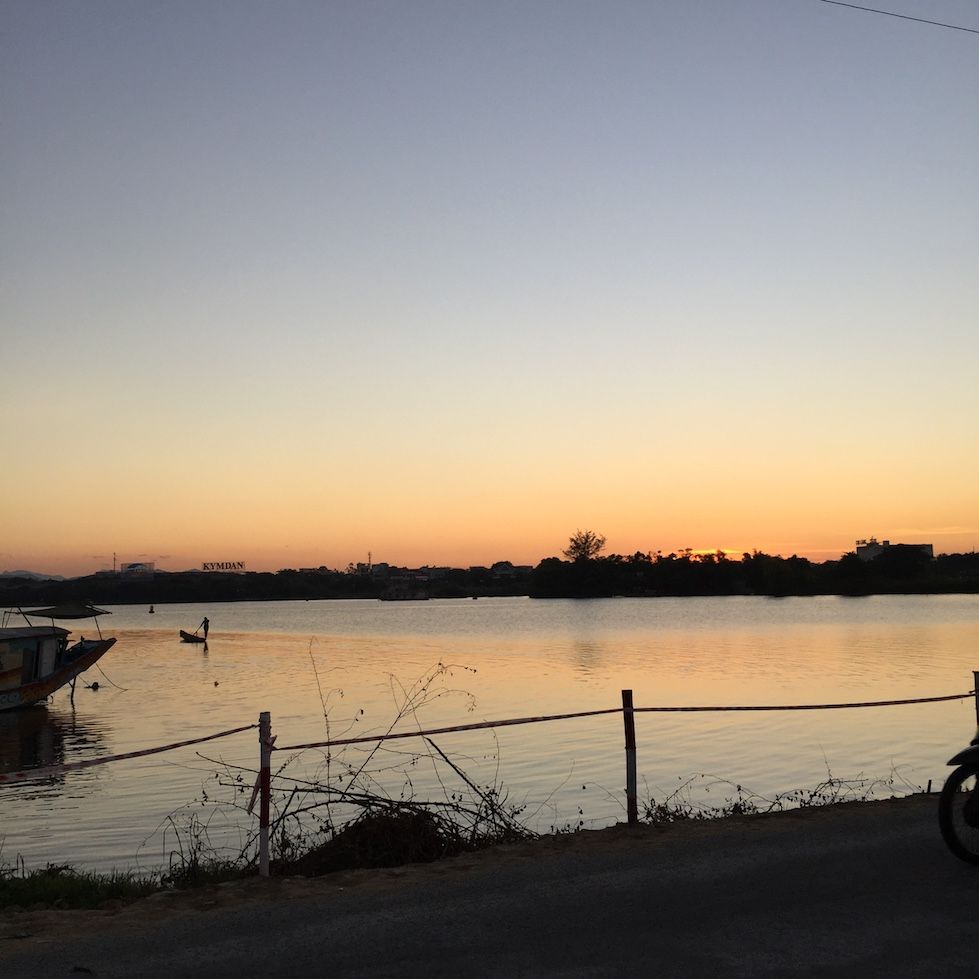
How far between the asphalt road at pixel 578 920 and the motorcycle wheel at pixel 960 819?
18 centimetres

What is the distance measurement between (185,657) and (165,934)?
266 ft

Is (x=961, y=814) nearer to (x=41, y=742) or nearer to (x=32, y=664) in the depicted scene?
(x=41, y=742)

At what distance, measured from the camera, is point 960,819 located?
8969 millimetres

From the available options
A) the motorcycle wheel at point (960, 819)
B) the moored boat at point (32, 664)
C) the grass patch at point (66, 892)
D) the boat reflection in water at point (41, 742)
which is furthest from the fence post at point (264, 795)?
the moored boat at point (32, 664)

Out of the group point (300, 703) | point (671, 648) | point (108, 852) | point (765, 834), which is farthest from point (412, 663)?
point (765, 834)

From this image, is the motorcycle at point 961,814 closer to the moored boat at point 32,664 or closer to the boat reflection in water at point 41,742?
the boat reflection in water at point 41,742

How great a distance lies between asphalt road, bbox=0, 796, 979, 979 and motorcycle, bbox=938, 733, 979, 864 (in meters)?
0.19

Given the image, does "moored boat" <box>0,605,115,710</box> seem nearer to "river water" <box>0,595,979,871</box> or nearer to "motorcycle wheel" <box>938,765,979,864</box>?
"river water" <box>0,595,979,871</box>

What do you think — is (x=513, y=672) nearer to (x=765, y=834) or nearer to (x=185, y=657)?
(x=185, y=657)

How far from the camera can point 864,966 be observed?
632cm

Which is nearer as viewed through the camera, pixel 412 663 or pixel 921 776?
pixel 921 776

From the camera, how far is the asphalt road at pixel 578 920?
260 inches

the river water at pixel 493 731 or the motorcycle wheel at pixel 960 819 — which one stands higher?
the motorcycle wheel at pixel 960 819

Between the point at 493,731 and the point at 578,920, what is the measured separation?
23551mm
